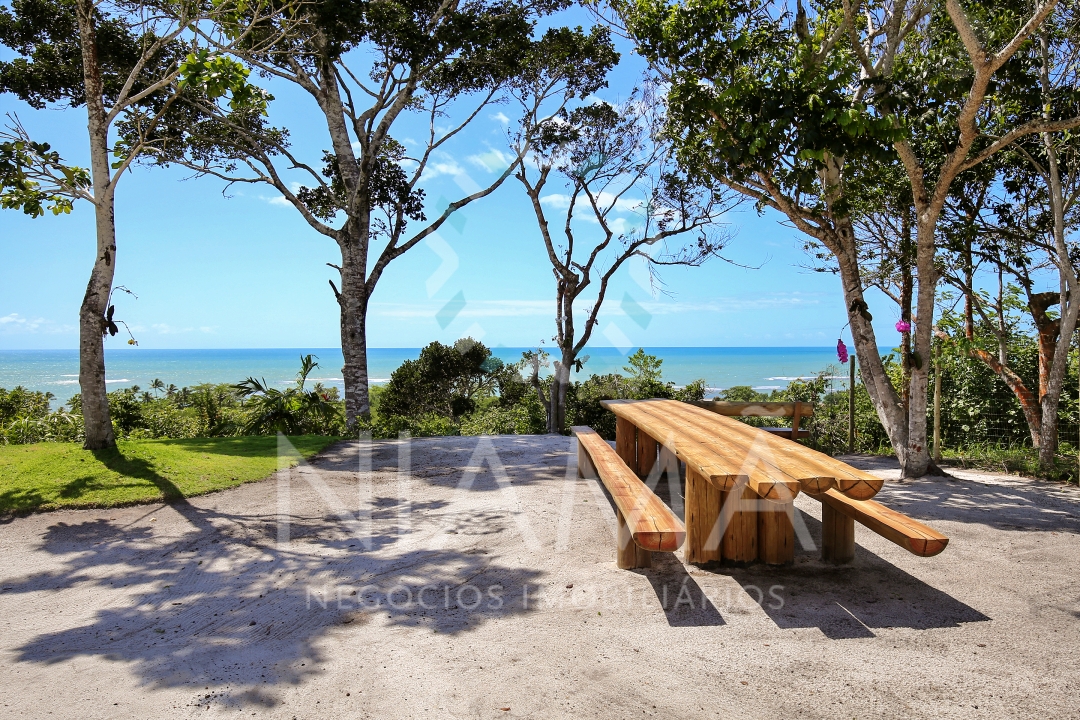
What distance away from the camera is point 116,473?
6176 mm

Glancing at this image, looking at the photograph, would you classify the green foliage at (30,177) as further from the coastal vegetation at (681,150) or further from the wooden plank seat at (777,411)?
the wooden plank seat at (777,411)

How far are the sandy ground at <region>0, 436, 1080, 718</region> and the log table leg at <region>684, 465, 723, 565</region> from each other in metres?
0.14

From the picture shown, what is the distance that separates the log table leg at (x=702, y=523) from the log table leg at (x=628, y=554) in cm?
30

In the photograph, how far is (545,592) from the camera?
3.46 metres

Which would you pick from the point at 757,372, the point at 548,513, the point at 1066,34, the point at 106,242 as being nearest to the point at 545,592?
the point at 548,513

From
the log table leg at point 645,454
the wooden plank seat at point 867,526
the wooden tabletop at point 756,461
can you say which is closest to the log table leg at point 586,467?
the log table leg at point 645,454

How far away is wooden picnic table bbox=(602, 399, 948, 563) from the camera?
2.91m

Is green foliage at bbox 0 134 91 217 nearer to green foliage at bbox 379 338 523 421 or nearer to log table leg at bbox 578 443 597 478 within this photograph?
log table leg at bbox 578 443 597 478

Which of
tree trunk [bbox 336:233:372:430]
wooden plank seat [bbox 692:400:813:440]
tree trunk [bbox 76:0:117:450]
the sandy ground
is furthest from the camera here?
tree trunk [bbox 336:233:372:430]

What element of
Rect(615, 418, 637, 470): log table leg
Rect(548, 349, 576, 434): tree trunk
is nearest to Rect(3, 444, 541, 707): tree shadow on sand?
Rect(615, 418, 637, 470): log table leg

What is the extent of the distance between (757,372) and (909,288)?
5342cm

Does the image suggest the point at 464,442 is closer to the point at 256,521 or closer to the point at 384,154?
the point at 256,521

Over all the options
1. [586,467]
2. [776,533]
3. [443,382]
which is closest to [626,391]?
[586,467]

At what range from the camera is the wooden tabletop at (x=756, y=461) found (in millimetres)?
2879
